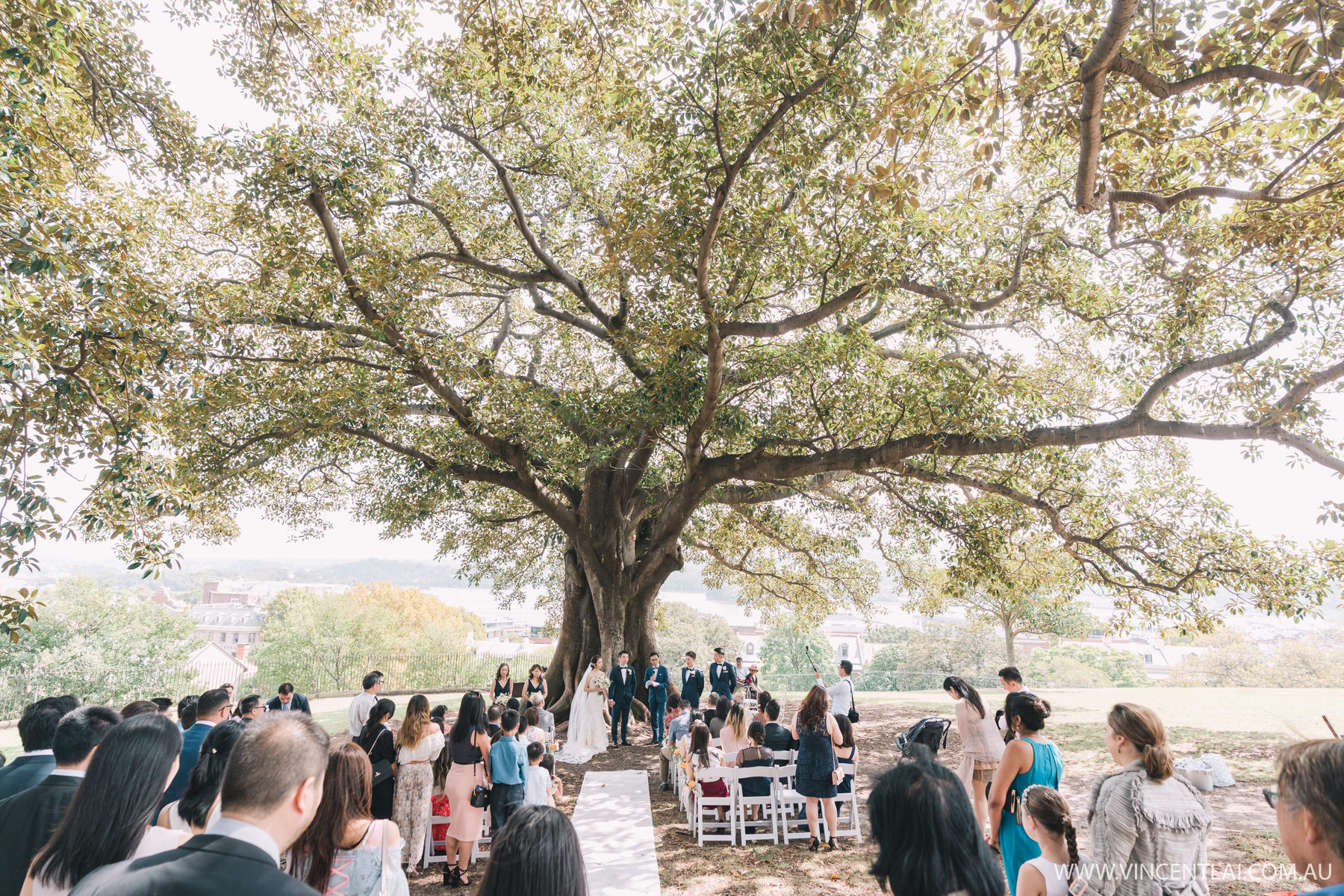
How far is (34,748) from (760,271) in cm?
726

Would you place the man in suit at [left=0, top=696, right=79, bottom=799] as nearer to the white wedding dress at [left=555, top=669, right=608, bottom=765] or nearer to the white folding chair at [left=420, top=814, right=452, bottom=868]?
the white folding chair at [left=420, top=814, right=452, bottom=868]

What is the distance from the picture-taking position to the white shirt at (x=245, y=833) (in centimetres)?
161

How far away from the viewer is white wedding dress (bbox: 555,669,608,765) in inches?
416

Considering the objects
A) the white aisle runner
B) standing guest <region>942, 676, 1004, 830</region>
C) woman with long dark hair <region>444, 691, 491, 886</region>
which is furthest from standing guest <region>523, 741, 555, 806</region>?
standing guest <region>942, 676, 1004, 830</region>

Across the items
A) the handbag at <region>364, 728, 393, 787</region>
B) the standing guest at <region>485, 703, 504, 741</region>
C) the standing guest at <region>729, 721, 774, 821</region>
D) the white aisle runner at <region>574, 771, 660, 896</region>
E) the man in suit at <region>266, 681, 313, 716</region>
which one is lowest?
the white aisle runner at <region>574, 771, 660, 896</region>

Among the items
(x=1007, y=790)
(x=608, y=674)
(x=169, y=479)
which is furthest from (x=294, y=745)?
(x=608, y=674)

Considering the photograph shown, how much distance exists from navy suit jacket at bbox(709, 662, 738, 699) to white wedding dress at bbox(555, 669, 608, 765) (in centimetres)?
199

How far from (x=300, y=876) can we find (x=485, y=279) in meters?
10.8

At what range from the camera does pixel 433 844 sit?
619cm

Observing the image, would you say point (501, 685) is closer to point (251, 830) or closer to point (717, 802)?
point (717, 802)

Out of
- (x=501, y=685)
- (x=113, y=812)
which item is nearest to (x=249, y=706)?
(x=501, y=685)

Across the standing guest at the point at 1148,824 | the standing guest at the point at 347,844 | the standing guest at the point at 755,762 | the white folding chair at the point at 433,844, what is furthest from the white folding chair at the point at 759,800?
the standing guest at the point at 347,844

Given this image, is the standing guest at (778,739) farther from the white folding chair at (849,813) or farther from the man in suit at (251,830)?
the man in suit at (251,830)

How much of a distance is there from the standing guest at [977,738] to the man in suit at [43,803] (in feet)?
19.5
